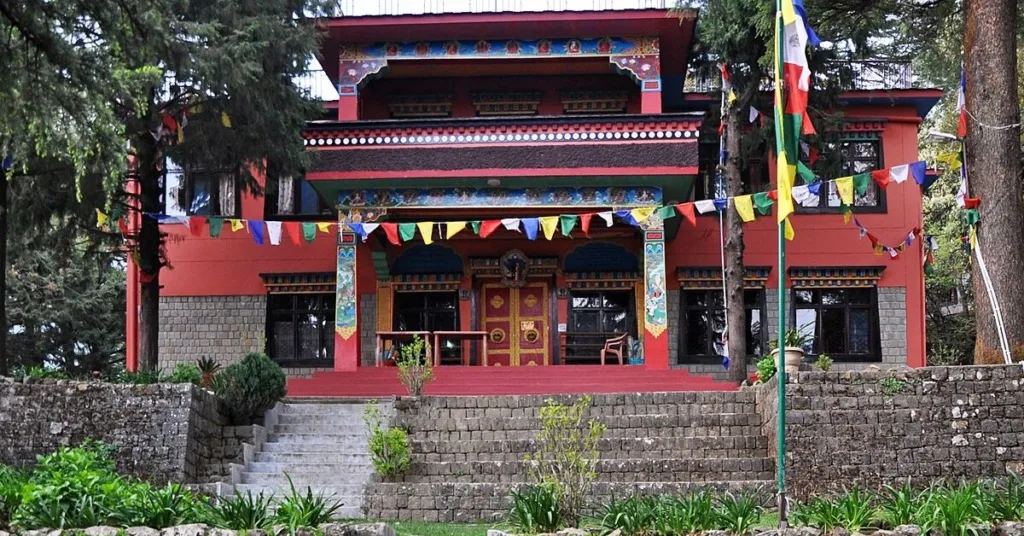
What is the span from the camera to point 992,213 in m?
18.7

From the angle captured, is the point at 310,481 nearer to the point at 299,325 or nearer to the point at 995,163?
the point at 995,163

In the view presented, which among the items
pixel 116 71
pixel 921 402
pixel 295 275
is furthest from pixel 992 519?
pixel 295 275

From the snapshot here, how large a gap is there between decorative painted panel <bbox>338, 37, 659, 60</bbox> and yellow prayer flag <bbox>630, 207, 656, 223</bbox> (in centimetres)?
413

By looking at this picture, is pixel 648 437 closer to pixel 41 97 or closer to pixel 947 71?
pixel 41 97

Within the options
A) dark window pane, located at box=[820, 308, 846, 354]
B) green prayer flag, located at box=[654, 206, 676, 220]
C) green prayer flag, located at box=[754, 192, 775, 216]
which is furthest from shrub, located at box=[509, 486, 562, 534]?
dark window pane, located at box=[820, 308, 846, 354]

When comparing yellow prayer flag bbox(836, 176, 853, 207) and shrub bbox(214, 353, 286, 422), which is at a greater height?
yellow prayer flag bbox(836, 176, 853, 207)

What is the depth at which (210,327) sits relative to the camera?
27781 millimetres

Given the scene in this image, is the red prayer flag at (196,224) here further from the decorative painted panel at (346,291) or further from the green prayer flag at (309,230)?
the decorative painted panel at (346,291)

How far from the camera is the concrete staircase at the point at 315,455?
1725 cm

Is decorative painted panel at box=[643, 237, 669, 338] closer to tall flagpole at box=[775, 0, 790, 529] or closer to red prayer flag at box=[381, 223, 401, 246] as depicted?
red prayer flag at box=[381, 223, 401, 246]

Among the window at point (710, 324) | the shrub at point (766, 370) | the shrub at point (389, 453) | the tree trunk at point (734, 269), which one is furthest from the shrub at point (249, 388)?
the window at point (710, 324)

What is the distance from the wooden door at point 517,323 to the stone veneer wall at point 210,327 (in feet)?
15.2

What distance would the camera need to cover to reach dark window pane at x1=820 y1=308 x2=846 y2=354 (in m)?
27.6

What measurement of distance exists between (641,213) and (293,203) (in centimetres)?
793
